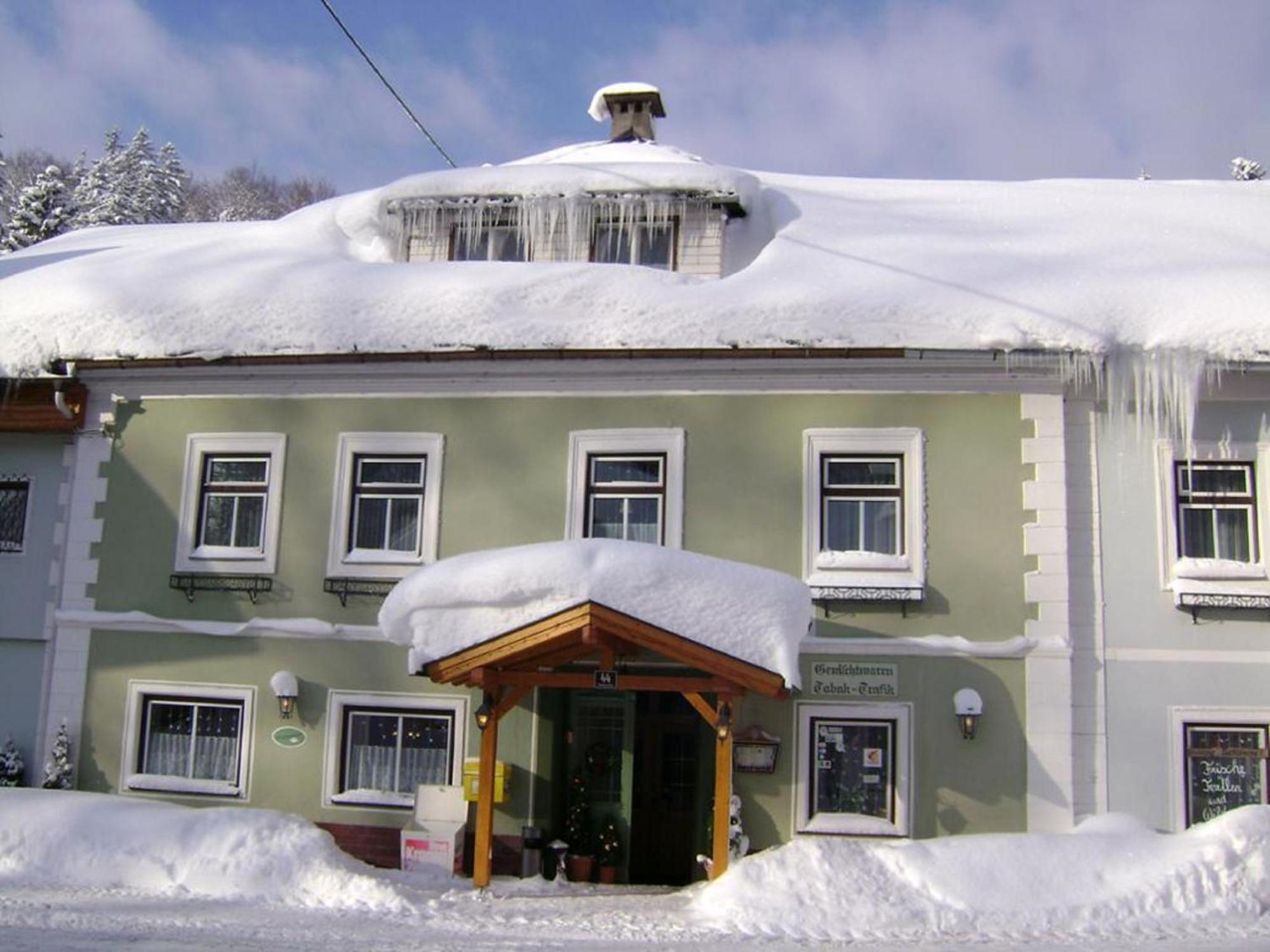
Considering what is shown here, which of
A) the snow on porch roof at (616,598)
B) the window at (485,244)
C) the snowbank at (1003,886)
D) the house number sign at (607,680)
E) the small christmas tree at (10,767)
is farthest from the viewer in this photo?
the window at (485,244)

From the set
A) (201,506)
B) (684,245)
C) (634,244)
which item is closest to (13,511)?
(201,506)

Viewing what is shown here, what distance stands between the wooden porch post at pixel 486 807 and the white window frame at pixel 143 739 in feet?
9.88

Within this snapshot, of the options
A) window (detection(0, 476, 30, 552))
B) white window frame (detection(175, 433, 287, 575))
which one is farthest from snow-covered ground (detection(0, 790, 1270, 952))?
window (detection(0, 476, 30, 552))

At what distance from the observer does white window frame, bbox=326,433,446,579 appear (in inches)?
517

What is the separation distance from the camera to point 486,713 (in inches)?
451

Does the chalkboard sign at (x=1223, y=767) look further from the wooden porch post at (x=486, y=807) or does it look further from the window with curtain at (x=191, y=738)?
the window with curtain at (x=191, y=738)

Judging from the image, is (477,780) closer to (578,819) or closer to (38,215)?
(578,819)

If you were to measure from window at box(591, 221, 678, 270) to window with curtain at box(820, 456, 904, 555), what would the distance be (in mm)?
4344

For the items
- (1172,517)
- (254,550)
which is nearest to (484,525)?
(254,550)

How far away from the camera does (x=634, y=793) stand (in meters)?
13.0

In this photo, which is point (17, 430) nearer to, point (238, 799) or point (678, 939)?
point (238, 799)

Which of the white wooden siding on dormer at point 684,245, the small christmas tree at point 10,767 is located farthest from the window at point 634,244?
the small christmas tree at point 10,767

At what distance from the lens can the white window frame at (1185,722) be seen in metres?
11.8

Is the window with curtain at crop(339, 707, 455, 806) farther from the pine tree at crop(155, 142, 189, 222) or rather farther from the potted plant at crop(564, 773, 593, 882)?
the pine tree at crop(155, 142, 189, 222)
